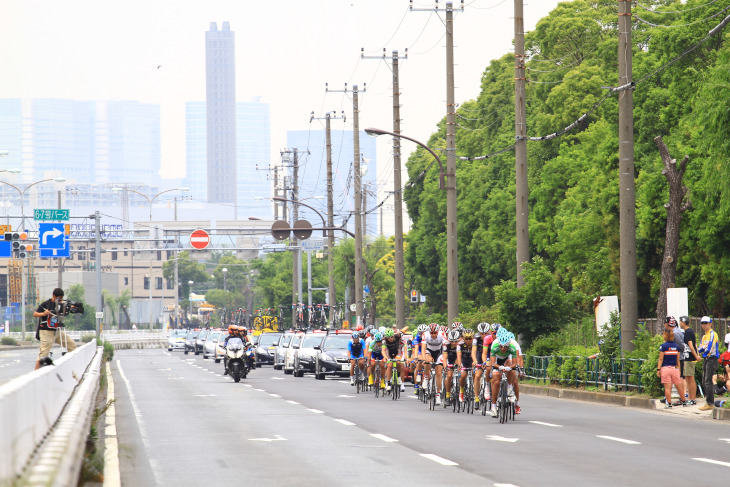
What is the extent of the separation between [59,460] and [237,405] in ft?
55.1

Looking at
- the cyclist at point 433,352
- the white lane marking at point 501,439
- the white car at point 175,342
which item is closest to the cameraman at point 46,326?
the cyclist at point 433,352

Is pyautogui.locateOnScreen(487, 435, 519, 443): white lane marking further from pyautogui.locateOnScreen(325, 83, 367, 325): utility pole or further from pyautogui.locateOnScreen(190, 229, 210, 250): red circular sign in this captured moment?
pyautogui.locateOnScreen(190, 229, 210, 250): red circular sign

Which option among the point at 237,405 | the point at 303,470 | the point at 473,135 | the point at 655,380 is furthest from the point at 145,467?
the point at 473,135

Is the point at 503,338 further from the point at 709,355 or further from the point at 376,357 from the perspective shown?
the point at 376,357

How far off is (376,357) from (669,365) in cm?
868

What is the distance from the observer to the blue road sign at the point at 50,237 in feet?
213

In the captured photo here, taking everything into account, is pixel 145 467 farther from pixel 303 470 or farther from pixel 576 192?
pixel 576 192

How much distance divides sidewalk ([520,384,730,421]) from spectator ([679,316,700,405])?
0.26 m

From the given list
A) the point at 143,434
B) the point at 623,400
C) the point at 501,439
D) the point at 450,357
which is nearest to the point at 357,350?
the point at 450,357

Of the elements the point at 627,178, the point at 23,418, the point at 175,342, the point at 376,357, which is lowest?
the point at 175,342

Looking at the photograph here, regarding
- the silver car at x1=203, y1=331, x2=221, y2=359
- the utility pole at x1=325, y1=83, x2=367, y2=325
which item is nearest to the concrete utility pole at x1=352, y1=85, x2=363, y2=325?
the utility pole at x1=325, y1=83, x2=367, y2=325

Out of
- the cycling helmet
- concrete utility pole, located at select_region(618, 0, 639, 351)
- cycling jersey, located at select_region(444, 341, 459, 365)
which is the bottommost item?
cycling jersey, located at select_region(444, 341, 459, 365)

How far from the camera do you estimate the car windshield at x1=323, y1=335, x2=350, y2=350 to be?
42625 millimetres

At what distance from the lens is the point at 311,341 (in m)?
46.5
